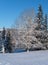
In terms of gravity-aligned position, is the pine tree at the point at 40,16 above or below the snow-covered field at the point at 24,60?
above

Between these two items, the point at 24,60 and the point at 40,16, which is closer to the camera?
the point at 24,60

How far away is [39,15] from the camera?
3297 centimetres

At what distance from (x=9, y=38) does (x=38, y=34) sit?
10.5 meters

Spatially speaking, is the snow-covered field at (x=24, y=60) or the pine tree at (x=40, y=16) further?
the pine tree at (x=40, y=16)

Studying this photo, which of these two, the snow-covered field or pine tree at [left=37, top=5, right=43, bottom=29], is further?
pine tree at [left=37, top=5, right=43, bottom=29]

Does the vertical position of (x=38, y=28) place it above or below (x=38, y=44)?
above

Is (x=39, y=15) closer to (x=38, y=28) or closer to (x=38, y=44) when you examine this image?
(x=38, y=28)

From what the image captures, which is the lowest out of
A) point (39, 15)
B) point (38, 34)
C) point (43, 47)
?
point (43, 47)

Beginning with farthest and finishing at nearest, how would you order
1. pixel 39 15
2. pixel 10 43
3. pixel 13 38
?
pixel 13 38
pixel 10 43
pixel 39 15

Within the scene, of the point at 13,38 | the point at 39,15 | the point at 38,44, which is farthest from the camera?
the point at 13,38

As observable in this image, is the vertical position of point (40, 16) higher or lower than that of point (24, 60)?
higher

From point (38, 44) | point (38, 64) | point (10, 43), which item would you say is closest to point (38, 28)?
point (38, 44)

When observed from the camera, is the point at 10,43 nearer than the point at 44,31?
No

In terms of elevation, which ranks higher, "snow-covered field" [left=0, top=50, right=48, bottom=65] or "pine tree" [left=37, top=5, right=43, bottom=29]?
"pine tree" [left=37, top=5, right=43, bottom=29]
